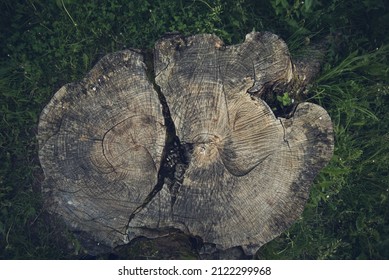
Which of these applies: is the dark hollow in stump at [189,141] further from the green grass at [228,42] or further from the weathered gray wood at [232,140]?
the green grass at [228,42]

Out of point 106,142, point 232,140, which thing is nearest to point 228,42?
point 232,140

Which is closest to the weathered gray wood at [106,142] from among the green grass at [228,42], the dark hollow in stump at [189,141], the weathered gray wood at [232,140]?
the dark hollow in stump at [189,141]

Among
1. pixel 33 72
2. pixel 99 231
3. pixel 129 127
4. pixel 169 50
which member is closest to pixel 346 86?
pixel 169 50

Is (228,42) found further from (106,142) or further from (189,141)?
(106,142)

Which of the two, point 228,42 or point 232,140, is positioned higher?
point 228,42

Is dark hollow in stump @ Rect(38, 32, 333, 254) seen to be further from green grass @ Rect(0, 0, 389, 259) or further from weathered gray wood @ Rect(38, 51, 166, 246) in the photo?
green grass @ Rect(0, 0, 389, 259)

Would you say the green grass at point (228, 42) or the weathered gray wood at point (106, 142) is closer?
the weathered gray wood at point (106, 142)

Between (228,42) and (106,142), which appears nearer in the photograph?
(106,142)

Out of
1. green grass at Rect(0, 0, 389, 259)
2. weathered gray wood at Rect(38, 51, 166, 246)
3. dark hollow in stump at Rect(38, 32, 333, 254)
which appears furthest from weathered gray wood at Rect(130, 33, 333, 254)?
green grass at Rect(0, 0, 389, 259)
